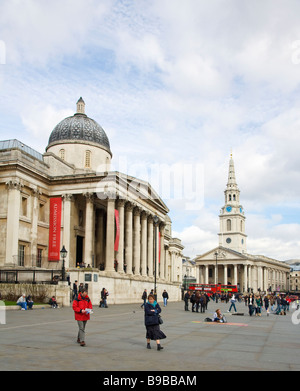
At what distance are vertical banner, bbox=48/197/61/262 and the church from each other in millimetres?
100481

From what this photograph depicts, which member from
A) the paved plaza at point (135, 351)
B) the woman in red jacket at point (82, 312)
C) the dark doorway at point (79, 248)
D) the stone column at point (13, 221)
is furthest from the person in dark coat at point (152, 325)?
the dark doorway at point (79, 248)

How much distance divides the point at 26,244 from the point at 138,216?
48.3ft

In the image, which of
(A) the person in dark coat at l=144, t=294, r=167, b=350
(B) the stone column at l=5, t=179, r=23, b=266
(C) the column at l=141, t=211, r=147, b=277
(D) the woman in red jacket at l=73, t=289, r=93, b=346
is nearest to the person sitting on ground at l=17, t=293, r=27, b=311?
(B) the stone column at l=5, t=179, r=23, b=266

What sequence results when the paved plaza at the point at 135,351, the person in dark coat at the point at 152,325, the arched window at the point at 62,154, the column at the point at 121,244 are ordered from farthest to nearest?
the arched window at the point at 62,154 < the column at the point at 121,244 < the person in dark coat at the point at 152,325 < the paved plaza at the point at 135,351

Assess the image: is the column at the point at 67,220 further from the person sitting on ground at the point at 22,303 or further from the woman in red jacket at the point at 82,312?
the woman in red jacket at the point at 82,312

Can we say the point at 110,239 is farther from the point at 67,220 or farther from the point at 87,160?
the point at 87,160

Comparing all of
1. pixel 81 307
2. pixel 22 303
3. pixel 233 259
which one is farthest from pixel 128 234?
pixel 233 259

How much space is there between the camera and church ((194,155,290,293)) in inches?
5591

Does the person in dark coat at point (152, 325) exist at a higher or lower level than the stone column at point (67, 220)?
lower

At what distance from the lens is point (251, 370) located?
9.34m

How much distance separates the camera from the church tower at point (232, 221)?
15050 centimetres

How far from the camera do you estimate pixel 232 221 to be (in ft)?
497

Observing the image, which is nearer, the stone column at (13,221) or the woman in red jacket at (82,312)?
the woman in red jacket at (82,312)
